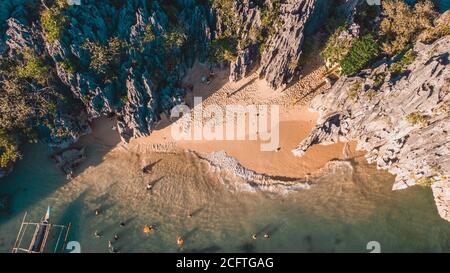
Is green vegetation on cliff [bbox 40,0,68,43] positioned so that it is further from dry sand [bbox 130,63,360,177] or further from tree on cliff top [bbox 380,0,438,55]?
tree on cliff top [bbox 380,0,438,55]

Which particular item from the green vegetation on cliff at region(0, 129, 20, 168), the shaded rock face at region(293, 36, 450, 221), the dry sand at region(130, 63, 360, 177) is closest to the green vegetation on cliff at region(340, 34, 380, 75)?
the shaded rock face at region(293, 36, 450, 221)

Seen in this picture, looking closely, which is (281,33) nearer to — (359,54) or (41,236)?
(359,54)

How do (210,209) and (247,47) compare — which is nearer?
(210,209)

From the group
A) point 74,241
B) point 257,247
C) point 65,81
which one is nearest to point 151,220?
point 74,241

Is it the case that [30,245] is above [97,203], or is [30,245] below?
below

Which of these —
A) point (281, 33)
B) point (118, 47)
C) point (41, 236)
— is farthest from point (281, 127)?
→ point (41, 236)

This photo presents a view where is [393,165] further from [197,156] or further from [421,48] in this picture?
[197,156]
